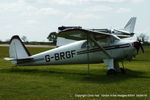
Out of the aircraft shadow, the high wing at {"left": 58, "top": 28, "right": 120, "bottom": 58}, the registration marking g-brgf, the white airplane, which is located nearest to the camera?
the aircraft shadow

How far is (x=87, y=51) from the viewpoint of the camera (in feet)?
51.4

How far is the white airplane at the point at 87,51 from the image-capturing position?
14688mm

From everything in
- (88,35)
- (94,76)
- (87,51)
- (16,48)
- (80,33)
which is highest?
(80,33)

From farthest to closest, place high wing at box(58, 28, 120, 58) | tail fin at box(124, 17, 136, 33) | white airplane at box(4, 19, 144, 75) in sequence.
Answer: tail fin at box(124, 17, 136, 33) → white airplane at box(4, 19, 144, 75) → high wing at box(58, 28, 120, 58)

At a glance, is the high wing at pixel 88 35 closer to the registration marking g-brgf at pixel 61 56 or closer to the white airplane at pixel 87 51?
the white airplane at pixel 87 51

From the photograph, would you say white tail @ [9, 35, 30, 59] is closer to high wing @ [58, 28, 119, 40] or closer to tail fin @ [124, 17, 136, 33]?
high wing @ [58, 28, 119, 40]

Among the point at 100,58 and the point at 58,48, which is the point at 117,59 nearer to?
the point at 100,58

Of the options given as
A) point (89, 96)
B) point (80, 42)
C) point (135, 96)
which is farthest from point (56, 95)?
point (80, 42)

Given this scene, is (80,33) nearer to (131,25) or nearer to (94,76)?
(94,76)

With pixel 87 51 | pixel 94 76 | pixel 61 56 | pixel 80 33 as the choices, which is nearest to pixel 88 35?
pixel 80 33

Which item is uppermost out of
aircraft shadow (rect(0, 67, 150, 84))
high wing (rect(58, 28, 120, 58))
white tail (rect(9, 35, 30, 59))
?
high wing (rect(58, 28, 120, 58))

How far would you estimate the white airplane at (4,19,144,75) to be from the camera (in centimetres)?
1469

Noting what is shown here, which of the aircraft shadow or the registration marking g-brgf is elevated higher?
the registration marking g-brgf

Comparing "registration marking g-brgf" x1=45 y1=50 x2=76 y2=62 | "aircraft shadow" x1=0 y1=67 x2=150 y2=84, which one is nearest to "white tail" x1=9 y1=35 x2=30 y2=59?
"aircraft shadow" x1=0 y1=67 x2=150 y2=84
